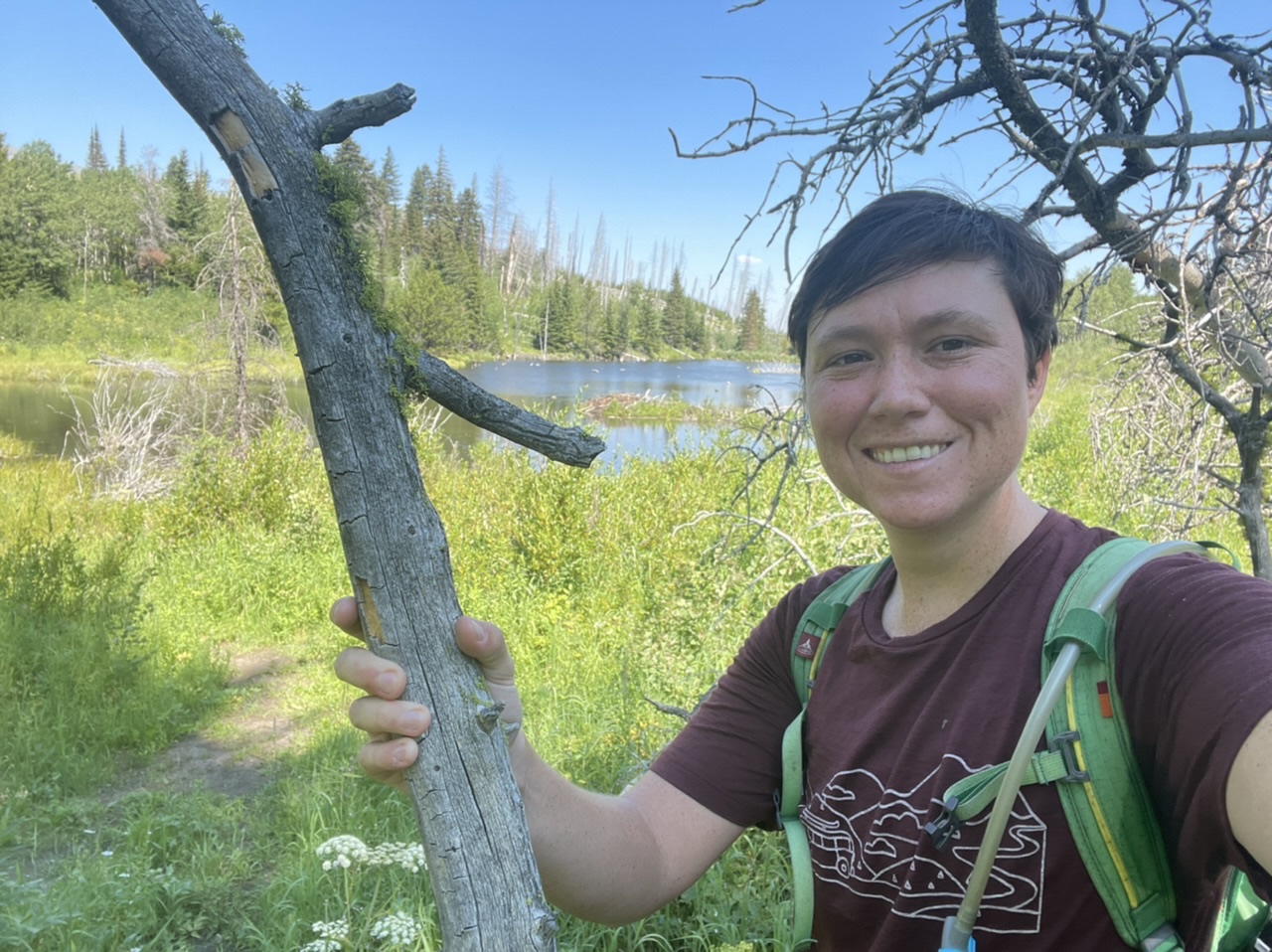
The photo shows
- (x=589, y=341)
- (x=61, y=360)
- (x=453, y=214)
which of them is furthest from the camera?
(x=589, y=341)

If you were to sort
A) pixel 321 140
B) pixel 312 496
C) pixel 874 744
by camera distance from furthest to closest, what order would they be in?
pixel 312 496 → pixel 874 744 → pixel 321 140

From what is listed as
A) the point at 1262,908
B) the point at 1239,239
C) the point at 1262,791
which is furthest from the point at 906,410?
the point at 1239,239

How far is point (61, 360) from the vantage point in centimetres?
3331

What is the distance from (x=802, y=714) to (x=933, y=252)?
88 cm

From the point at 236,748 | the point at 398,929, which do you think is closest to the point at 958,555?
the point at 398,929

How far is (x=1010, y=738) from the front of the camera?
1131mm

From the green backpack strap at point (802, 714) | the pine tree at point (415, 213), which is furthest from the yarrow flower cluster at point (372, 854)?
the pine tree at point (415, 213)

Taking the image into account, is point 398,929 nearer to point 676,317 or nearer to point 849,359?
point 849,359

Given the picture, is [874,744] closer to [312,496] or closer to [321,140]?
[321,140]

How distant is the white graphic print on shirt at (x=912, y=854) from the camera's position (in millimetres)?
1094

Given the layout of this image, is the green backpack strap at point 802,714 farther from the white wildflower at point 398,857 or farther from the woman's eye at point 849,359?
the white wildflower at point 398,857

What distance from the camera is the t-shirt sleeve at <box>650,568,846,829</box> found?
5.41 ft

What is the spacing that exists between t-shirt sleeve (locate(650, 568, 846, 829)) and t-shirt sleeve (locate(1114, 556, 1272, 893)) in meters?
0.68

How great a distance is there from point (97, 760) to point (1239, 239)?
6180 millimetres
